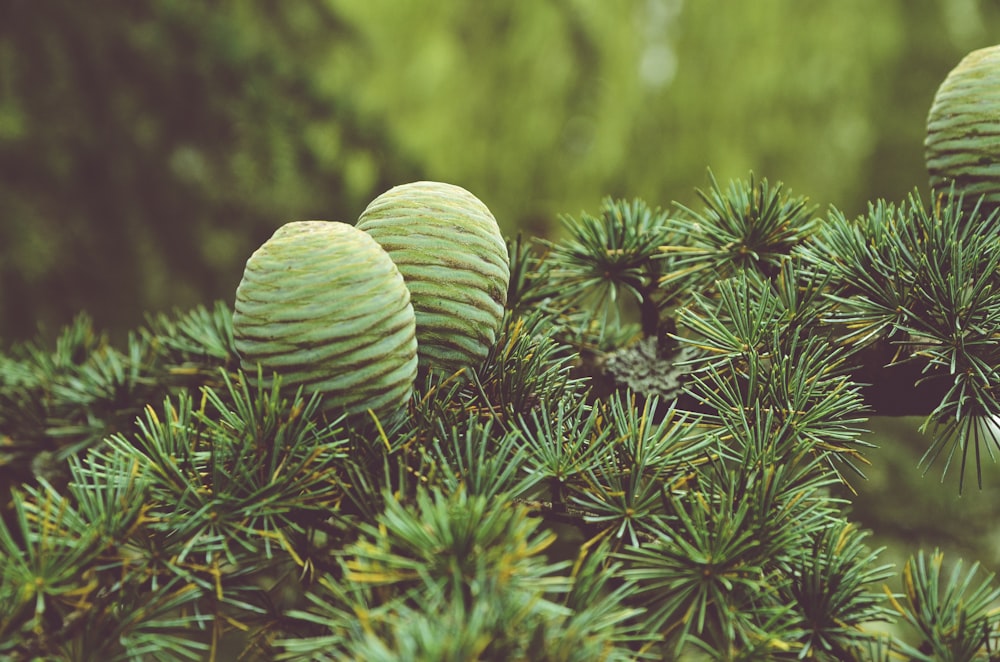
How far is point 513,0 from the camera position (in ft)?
8.54

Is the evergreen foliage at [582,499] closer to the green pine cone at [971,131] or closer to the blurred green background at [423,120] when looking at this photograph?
the green pine cone at [971,131]

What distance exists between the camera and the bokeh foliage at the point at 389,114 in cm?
A: 144

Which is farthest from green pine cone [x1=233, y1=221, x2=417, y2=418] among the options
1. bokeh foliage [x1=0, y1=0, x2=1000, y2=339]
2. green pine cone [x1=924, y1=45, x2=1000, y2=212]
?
bokeh foliage [x1=0, y1=0, x2=1000, y2=339]

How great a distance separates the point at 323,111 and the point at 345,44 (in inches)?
18.5

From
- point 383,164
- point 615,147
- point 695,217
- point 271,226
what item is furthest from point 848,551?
point 615,147

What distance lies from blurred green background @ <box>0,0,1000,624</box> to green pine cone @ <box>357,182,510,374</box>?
78 cm

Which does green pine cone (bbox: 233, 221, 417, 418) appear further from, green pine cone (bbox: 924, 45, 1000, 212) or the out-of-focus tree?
the out-of-focus tree

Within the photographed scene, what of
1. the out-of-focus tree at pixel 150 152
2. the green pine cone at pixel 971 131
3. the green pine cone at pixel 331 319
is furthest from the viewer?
the out-of-focus tree at pixel 150 152

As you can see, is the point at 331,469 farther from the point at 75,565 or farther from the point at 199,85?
the point at 199,85

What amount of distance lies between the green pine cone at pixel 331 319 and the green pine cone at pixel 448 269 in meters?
0.05

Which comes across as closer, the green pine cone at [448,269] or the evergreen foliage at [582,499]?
the evergreen foliage at [582,499]

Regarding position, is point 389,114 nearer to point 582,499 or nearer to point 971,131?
point 971,131

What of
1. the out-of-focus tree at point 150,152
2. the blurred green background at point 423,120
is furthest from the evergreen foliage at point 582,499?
the out-of-focus tree at point 150,152

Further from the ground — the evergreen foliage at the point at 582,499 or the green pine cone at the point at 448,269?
the green pine cone at the point at 448,269
